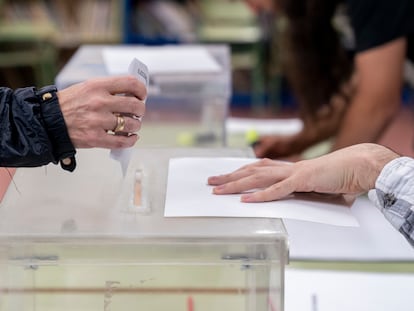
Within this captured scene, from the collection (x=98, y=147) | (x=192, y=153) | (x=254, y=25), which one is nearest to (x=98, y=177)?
(x=98, y=147)

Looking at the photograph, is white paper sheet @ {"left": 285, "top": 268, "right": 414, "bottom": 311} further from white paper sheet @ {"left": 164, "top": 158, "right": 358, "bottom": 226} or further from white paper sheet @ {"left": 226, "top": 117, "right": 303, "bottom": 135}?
white paper sheet @ {"left": 226, "top": 117, "right": 303, "bottom": 135}

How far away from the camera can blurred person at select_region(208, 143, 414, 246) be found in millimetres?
1098

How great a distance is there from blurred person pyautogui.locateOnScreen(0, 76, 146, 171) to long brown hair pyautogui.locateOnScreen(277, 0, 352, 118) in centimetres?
105

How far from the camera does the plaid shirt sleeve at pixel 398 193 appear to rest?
3.55 ft

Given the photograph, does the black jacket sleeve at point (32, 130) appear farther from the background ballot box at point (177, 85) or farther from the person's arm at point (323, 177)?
the background ballot box at point (177, 85)

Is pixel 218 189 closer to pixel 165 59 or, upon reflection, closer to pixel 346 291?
pixel 346 291

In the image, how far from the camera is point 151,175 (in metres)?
1.22

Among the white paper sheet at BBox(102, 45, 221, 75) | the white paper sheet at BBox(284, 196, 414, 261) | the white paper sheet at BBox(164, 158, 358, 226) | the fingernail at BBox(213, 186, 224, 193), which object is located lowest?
the white paper sheet at BBox(284, 196, 414, 261)

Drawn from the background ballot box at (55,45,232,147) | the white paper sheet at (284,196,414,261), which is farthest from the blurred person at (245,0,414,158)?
the white paper sheet at (284,196,414,261)

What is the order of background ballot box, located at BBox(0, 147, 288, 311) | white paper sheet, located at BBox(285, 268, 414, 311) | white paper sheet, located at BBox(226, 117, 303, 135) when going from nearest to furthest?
background ballot box, located at BBox(0, 147, 288, 311)
white paper sheet, located at BBox(285, 268, 414, 311)
white paper sheet, located at BBox(226, 117, 303, 135)

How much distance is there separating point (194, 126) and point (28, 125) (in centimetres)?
108

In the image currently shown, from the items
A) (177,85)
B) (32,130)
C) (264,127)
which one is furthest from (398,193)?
(264,127)

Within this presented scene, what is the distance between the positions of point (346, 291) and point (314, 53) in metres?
1.00

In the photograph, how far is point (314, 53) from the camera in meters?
2.17
